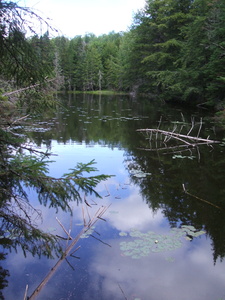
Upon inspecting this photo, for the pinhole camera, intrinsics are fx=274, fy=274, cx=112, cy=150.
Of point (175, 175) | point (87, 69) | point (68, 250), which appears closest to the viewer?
point (68, 250)

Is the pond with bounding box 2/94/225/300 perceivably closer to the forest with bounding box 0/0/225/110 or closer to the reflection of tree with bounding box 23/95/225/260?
the reflection of tree with bounding box 23/95/225/260

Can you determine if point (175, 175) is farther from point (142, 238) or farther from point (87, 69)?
point (87, 69)

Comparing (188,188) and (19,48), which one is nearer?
(19,48)

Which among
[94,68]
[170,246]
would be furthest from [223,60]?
[94,68]

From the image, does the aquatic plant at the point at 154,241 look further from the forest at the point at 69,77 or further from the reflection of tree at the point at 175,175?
the forest at the point at 69,77

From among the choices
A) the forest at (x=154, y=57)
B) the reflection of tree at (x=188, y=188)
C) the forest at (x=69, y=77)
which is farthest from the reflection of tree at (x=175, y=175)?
the forest at (x=154, y=57)

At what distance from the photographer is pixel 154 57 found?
33.2 meters

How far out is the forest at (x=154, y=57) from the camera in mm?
3006

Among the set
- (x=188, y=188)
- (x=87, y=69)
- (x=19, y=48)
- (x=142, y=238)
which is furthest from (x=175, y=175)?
(x=87, y=69)

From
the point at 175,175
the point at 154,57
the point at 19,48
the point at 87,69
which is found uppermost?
the point at 154,57

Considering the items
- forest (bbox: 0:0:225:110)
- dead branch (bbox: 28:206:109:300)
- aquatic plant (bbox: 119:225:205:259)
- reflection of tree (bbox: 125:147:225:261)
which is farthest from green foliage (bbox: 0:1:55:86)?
reflection of tree (bbox: 125:147:225:261)

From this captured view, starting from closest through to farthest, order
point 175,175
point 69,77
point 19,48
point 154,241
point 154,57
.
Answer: point 19,48 < point 154,241 < point 175,175 < point 154,57 < point 69,77

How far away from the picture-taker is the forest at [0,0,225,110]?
301 cm

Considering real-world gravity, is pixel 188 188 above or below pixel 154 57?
below
